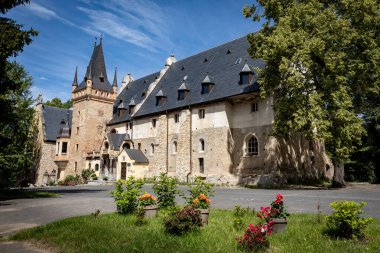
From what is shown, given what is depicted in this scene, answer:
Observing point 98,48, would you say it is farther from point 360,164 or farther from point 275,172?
point 360,164

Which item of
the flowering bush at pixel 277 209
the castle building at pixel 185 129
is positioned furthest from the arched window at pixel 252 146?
the flowering bush at pixel 277 209

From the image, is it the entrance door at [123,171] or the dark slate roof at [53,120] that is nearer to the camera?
the entrance door at [123,171]

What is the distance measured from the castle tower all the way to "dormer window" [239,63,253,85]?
23941 mm

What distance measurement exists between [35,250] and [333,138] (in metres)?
20.0

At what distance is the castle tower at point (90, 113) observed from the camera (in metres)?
46.3

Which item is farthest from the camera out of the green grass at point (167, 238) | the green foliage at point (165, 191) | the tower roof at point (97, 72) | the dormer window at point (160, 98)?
the tower roof at point (97, 72)

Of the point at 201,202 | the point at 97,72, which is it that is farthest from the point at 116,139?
the point at 201,202

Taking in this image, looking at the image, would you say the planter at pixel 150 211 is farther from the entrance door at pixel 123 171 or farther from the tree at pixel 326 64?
the entrance door at pixel 123 171

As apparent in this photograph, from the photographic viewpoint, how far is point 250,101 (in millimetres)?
31375

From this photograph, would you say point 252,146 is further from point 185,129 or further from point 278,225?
point 278,225

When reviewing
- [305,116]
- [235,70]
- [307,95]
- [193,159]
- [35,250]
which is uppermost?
[235,70]

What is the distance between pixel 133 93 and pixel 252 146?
25084mm

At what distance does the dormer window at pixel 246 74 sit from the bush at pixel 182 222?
971 inches

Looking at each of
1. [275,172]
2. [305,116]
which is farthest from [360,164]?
[305,116]
